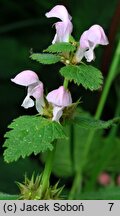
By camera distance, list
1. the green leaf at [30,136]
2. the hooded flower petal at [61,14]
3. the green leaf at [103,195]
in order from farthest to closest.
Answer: the green leaf at [103,195] → the hooded flower petal at [61,14] → the green leaf at [30,136]

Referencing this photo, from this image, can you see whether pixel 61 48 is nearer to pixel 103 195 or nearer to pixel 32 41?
pixel 103 195

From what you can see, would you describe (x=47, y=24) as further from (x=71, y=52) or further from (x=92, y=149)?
(x=71, y=52)

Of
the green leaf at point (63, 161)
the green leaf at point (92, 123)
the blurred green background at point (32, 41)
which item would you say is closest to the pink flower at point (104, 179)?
the green leaf at point (63, 161)

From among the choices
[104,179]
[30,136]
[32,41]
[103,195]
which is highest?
[30,136]

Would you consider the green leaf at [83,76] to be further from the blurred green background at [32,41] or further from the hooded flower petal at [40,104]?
the blurred green background at [32,41]

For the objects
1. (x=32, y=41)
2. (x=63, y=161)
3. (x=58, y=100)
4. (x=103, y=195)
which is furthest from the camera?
(x=32, y=41)

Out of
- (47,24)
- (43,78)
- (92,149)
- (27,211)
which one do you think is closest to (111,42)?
(92,149)

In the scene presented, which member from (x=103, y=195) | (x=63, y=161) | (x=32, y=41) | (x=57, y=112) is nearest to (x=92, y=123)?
(x=57, y=112)
